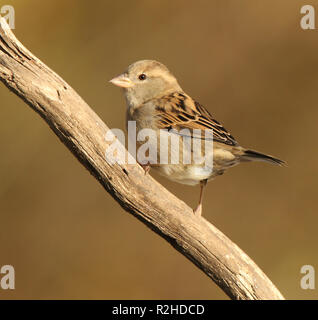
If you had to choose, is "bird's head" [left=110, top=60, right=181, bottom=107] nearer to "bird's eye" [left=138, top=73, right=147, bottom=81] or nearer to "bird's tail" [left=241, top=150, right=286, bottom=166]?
"bird's eye" [left=138, top=73, right=147, bottom=81]

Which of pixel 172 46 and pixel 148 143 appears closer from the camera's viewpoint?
pixel 148 143

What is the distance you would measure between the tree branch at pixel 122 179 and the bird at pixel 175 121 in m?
0.19

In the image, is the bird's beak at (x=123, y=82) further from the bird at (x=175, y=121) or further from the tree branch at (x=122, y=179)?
the tree branch at (x=122, y=179)

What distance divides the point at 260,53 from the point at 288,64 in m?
0.34

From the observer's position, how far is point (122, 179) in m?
2.88

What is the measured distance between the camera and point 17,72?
108 inches

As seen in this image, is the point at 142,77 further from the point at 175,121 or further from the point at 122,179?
the point at 122,179

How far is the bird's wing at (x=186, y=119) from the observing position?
3.41 metres

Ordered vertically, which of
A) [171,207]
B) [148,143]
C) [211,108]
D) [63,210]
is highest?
[211,108]

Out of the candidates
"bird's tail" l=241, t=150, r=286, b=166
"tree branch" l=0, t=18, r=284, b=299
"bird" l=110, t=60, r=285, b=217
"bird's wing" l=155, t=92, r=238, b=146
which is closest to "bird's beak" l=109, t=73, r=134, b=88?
"bird" l=110, t=60, r=285, b=217

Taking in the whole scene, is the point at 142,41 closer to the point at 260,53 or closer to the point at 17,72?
the point at 260,53

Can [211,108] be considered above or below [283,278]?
above
